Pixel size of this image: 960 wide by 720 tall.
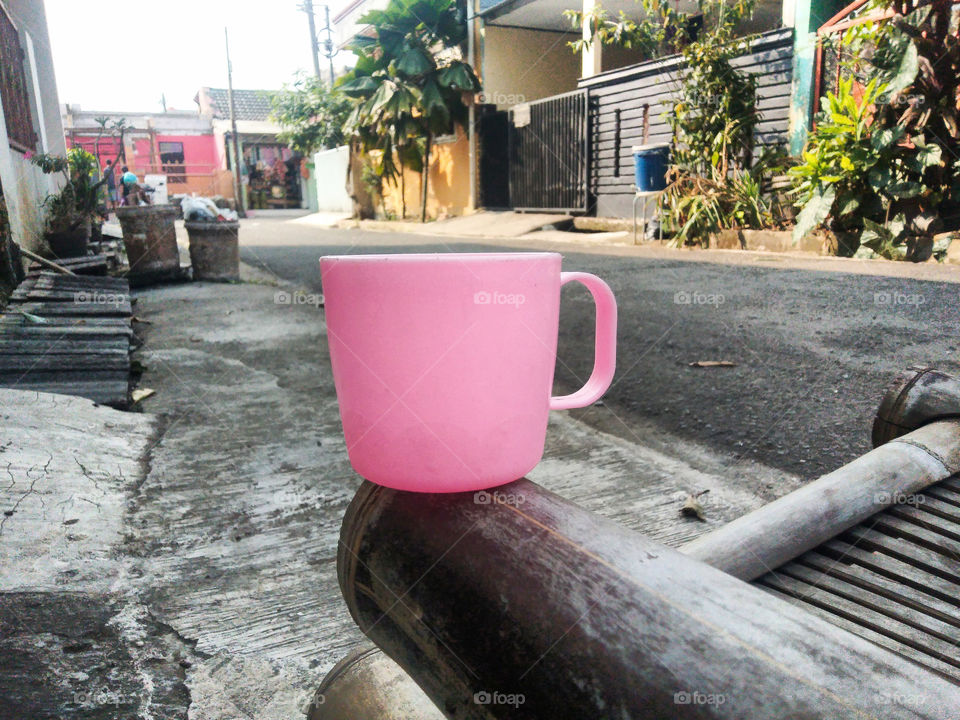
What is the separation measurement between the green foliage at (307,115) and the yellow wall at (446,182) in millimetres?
6406

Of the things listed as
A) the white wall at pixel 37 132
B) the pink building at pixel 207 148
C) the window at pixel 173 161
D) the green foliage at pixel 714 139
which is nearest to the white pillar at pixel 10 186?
the white wall at pixel 37 132

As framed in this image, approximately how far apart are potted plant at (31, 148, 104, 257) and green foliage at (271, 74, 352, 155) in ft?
48.9

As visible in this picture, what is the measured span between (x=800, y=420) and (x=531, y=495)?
209 centimetres

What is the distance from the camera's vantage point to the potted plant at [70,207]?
6.87 m

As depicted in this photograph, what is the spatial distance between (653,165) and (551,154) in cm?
359

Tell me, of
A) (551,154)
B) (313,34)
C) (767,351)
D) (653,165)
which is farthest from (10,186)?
(313,34)

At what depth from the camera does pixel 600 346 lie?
2.90ft

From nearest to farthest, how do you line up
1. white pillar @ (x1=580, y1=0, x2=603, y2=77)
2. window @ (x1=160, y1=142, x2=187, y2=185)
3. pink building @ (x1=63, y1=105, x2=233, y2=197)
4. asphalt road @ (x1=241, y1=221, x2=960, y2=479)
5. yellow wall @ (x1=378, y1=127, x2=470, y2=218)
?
asphalt road @ (x1=241, y1=221, x2=960, y2=479) → white pillar @ (x1=580, y1=0, x2=603, y2=77) → yellow wall @ (x1=378, y1=127, x2=470, y2=218) → pink building @ (x1=63, y1=105, x2=233, y2=197) → window @ (x1=160, y1=142, x2=187, y2=185)

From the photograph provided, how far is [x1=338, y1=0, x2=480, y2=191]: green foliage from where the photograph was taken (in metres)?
13.9

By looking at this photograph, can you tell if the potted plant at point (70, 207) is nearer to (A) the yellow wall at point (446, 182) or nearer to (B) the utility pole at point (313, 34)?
(A) the yellow wall at point (446, 182)

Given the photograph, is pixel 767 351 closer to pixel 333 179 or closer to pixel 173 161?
pixel 333 179

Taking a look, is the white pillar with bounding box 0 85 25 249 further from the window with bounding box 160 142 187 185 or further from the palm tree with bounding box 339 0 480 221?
the window with bounding box 160 142 187 185

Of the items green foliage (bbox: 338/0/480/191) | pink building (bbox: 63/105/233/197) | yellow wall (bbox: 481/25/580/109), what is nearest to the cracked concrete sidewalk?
green foliage (bbox: 338/0/480/191)

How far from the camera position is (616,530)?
67 cm
